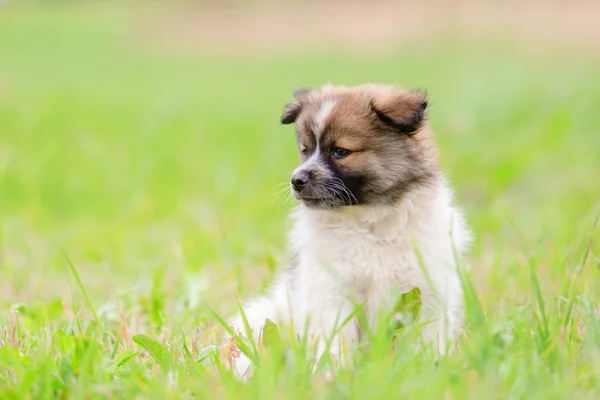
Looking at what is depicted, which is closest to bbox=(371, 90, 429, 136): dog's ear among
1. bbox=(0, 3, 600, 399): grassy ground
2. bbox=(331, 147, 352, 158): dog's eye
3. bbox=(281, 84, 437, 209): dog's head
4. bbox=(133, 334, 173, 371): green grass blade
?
bbox=(281, 84, 437, 209): dog's head

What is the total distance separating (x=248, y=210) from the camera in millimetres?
7859

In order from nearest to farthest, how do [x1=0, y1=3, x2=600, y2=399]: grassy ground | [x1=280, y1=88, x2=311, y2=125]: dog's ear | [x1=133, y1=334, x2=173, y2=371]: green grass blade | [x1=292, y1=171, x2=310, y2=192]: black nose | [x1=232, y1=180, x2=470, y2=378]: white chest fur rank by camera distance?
[x1=0, y1=3, x2=600, y2=399]: grassy ground < [x1=133, y1=334, x2=173, y2=371]: green grass blade < [x1=232, y1=180, x2=470, y2=378]: white chest fur < [x1=292, y1=171, x2=310, y2=192]: black nose < [x1=280, y1=88, x2=311, y2=125]: dog's ear

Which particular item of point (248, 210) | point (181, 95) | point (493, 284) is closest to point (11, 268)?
point (248, 210)

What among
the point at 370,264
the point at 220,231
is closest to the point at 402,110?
the point at 370,264

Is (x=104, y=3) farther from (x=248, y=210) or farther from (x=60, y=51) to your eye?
(x=248, y=210)

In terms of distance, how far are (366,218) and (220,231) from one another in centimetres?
316

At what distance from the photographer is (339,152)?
412 centimetres

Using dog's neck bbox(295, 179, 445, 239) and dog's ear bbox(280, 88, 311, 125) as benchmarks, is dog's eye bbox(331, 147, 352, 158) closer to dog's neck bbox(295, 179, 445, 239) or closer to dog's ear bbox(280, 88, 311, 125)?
dog's neck bbox(295, 179, 445, 239)

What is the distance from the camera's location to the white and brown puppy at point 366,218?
3803 mm

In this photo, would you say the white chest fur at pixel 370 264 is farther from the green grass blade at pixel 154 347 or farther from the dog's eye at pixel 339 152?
the green grass blade at pixel 154 347

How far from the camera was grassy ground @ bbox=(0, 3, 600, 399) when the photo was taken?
2930mm

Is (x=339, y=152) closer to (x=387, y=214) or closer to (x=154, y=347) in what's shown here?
(x=387, y=214)

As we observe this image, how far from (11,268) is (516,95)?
24.6ft

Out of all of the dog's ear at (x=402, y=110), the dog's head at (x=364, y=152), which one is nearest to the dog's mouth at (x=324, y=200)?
the dog's head at (x=364, y=152)
